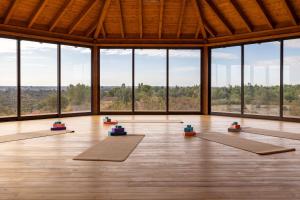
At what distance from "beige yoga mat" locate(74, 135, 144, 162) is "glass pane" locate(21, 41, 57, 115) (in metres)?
4.56

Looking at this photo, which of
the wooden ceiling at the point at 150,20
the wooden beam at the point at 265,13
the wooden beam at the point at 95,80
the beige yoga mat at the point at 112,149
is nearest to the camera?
the beige yoga mat at the point at 112,149

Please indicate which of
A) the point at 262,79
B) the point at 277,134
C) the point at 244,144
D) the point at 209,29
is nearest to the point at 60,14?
the point at 209,29

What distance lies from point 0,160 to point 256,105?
7.81 m

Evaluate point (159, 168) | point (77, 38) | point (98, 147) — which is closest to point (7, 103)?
point (77, 38)

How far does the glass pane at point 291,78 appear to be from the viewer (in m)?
8.71

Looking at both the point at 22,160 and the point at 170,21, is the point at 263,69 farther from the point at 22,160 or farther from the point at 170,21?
the point at 22,160

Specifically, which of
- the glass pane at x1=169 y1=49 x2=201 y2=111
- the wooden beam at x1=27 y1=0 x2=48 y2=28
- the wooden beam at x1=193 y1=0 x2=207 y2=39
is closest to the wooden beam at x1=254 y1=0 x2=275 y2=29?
the wooden beam at x1=193 y1=0 x2=207 y2=39

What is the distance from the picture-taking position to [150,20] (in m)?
10.1

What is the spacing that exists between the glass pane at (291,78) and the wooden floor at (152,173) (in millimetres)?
4086

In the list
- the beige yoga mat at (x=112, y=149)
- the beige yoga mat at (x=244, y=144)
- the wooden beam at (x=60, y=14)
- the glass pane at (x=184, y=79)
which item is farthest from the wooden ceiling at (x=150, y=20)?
the beige yoga mat at (x=112, y=149)

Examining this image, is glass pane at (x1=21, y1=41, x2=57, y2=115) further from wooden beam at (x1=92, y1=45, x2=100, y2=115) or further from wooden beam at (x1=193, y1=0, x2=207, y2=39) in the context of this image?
wooden beam at (x1=193, y1=0, x2=207, y2=39)

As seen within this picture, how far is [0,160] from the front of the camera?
3891 millimetres

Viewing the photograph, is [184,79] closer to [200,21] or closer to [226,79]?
[226,79]

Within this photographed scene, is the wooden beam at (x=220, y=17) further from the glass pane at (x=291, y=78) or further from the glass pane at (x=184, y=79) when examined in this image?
the glass pane at (x=291, y=78)
